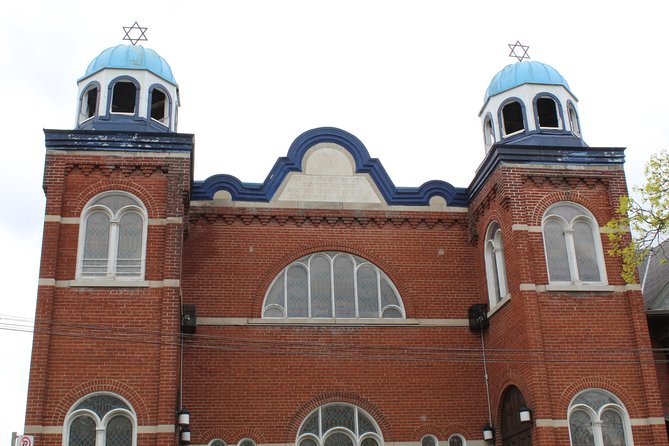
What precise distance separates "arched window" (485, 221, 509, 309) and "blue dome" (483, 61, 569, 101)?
406cm

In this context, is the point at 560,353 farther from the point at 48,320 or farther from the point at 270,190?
the point at 48,320

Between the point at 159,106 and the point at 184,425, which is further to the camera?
the point at 159,106

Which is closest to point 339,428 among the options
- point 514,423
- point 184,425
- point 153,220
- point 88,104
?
point 184,425

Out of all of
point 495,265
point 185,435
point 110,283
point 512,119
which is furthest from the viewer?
point 512,119

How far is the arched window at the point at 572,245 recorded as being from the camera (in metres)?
18.4

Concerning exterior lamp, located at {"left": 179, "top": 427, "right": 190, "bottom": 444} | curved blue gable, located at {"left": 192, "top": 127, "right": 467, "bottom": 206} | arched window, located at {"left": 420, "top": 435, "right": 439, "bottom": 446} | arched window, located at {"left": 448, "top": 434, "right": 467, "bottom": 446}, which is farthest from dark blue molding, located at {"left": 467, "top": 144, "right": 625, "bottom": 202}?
exterior lamp, located at {"left": 179, "top": 427, "right": 190, "bottom": 444}

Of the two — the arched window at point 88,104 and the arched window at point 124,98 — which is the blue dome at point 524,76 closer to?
the arched window at point 124,98

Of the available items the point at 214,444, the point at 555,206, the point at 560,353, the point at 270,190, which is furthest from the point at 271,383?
the point at 555,206

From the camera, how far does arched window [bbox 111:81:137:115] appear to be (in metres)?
20.5

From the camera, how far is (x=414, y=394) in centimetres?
1945

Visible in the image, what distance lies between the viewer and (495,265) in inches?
790

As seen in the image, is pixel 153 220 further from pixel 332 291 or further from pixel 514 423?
pixel 514 423

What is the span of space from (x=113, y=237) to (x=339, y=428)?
6693 mm

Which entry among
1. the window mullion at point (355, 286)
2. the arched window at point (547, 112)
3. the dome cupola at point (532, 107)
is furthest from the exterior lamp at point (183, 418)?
the arched window at point (547, 112)
